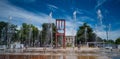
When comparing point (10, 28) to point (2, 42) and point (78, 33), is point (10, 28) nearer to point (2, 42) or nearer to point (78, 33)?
point (2, 42)

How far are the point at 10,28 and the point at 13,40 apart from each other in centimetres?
292

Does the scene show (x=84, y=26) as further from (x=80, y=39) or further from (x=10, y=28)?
(x=10, y=28)

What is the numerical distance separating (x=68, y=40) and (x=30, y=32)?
18.4m

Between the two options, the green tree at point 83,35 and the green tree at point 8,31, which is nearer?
the green tree at point 8,31

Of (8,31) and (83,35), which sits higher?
(8,31)

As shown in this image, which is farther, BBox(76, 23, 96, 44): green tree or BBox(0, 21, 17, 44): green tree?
BBox(76, 23, 96, 44): green tree

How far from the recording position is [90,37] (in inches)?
1901

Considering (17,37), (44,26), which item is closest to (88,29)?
(44,26)

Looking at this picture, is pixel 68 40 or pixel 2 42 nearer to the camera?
pixel 2 42

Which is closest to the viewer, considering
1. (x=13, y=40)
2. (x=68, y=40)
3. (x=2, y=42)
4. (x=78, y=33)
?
(x=2, y=42)

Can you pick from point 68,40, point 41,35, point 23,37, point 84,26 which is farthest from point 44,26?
point 68,40

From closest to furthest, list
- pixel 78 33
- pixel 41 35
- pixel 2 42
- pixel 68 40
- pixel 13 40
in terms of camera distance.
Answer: pixel 2 42 → pixel 13 40 → pixel 41 35 → pixel 78 33 → pixel 68 40

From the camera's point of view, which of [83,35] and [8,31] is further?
[83,35]

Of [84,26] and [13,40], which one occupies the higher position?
[84,26]
